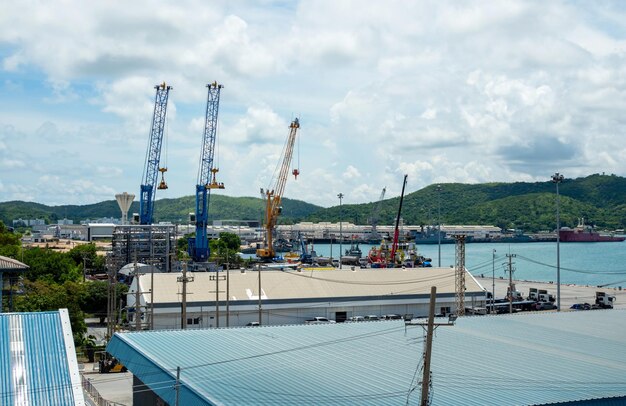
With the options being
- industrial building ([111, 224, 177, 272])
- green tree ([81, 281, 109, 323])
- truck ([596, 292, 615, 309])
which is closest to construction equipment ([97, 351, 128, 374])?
green tree ([81, 281, 109, 323])

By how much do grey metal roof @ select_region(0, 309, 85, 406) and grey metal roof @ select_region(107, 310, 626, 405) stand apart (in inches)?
110

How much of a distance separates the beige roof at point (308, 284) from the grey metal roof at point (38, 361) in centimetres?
2532

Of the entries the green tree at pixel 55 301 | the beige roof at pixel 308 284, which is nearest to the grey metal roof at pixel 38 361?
the green tree at pixel 55 301

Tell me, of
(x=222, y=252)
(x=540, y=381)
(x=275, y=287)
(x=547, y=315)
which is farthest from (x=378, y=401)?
(x=222, y=252)

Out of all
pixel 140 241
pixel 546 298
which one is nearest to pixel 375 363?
pixel 546 298

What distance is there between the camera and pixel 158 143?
103 m

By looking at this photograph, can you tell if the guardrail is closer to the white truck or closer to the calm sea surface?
the white truck

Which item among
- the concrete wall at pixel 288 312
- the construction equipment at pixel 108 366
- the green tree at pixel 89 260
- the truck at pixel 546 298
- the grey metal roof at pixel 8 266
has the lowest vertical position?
the construction equipment at pixel 108 366

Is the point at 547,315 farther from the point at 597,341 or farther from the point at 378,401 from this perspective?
the point at 378,401

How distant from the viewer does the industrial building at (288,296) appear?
46188 mm

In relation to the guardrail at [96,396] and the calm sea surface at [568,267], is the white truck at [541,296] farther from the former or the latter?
the guardrail at [96,396]

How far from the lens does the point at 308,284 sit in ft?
173

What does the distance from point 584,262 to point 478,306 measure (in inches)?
4461

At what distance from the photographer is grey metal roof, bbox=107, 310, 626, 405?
59.7ft
